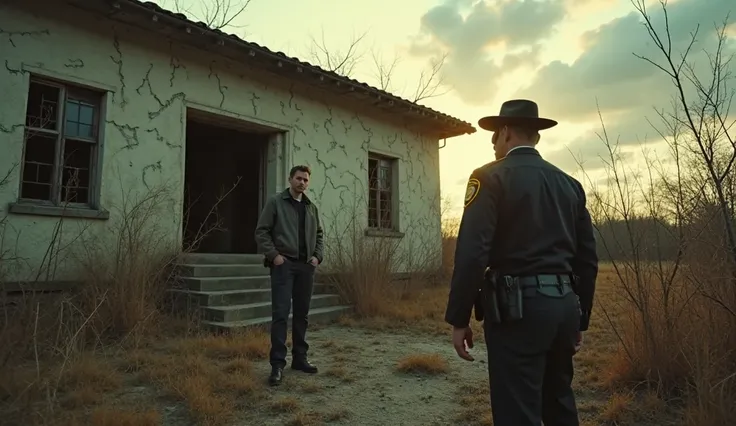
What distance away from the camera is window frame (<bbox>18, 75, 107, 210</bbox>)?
240 inches

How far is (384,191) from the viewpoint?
1120cm

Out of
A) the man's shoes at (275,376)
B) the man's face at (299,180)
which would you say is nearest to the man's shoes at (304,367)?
the man's shoes at (275,376)

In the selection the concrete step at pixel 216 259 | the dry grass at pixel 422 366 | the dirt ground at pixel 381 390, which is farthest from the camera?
the concrete step at pixel 216 259

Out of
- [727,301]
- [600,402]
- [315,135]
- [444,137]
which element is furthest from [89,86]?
[444,137]

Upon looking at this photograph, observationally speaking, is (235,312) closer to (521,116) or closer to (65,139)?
(65,139)

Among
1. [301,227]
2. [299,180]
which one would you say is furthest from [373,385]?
[299,180]

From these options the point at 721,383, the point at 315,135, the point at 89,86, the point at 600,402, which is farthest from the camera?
the point at 315,135

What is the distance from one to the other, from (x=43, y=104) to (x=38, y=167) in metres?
0.78

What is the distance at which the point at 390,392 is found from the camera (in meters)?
4.42

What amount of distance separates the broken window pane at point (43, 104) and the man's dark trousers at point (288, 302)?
12.3 ft

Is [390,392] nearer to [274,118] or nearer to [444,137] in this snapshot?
[274,118]

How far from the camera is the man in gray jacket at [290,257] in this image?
14.9ft

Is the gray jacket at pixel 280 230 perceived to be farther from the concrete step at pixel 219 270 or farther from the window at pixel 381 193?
the window at pixel 381 193

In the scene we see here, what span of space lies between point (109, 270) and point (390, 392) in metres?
3.83
